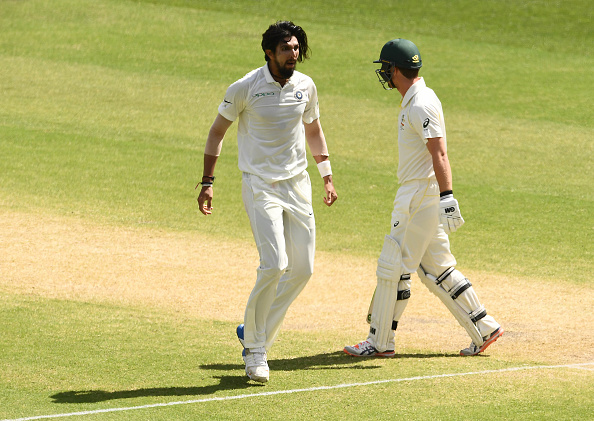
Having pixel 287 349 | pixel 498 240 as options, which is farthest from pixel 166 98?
pixel 287 349

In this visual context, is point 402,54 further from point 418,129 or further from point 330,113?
point 330,113

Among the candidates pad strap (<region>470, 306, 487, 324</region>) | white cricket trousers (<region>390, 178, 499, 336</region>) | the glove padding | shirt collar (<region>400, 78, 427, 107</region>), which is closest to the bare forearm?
the glove padding

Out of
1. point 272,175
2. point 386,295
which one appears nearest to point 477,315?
point 386,295

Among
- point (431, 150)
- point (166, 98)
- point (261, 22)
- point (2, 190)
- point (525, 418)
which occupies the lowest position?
point (525, 418)

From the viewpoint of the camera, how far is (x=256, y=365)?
6.62m

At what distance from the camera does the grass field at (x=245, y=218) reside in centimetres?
649

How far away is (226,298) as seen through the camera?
9.54 metres

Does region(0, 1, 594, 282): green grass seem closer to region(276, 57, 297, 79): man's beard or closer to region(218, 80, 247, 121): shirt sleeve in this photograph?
region(276, 57, 297, 79): man's beard

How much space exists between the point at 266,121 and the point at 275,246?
92 centimetres

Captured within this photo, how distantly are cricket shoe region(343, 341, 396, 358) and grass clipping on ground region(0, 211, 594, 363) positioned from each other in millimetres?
464

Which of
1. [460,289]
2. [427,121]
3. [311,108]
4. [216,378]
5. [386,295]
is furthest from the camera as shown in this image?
[460,289]

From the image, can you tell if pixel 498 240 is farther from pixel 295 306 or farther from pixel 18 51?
pixel 18 51

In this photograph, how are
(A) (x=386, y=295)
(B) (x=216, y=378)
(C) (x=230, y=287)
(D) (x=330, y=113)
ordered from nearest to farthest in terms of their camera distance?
(B) (x=216, y=378)
(A) (x=386, y=295)
(C) (x=230, y=287)
(D) (x=330, y=113)

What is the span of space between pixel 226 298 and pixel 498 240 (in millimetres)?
4041
